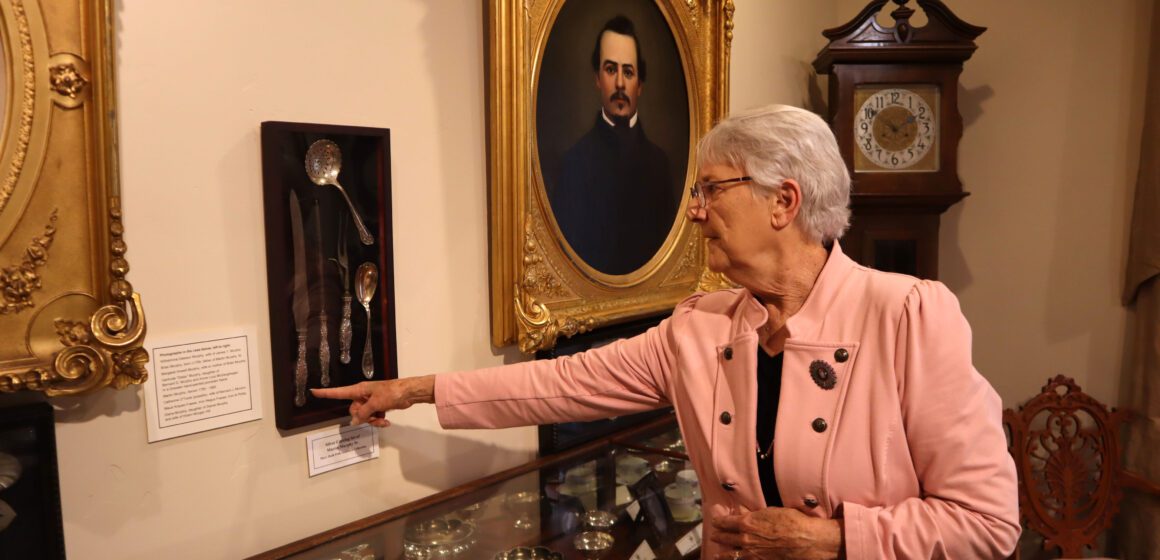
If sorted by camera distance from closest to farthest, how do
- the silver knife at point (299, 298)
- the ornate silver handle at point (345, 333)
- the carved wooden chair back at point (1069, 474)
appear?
the silver knife at point (299, 298) → the ornate silver handle at point (345, 333) → the carved wooden chair back at point (1069, 474)

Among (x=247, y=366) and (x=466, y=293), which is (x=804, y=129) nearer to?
(x=466, y=293)

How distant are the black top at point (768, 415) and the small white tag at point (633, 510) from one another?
70cm

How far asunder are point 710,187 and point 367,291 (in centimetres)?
79

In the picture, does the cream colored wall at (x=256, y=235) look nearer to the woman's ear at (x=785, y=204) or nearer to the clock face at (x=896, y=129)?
the woman's ear at (x=785, y=204)

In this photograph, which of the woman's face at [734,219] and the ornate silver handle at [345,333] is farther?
the ornate silver handle at [345,333]

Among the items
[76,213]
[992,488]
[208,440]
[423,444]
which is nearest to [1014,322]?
[992,488]

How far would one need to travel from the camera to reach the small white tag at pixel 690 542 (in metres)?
2.05

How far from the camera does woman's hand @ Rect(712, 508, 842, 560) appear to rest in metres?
1.38

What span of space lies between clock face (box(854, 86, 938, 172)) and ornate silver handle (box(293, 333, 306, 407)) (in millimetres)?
2375

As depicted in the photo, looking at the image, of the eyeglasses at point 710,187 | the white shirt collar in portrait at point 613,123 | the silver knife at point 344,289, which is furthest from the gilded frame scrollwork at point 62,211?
the white shirt collar in portrait at point 613,123

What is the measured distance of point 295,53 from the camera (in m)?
1.67

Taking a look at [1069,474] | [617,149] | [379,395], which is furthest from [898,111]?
[379,395]

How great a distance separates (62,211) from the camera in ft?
4.28

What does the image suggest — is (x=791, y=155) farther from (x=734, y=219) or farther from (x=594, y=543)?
(x=594, y=543)
